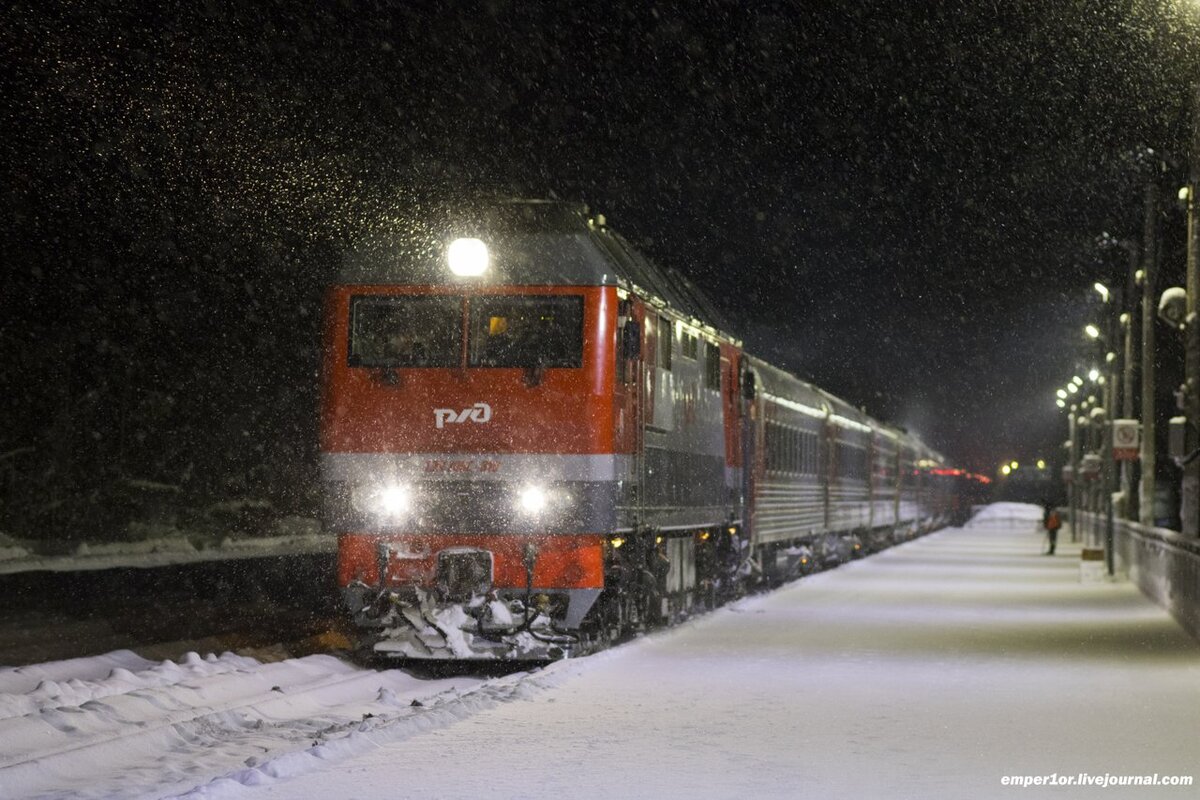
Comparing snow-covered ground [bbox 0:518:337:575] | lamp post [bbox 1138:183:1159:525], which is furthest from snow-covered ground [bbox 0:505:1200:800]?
lamp post [bbox 1138:183:1159:525]

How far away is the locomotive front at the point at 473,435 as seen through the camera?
50.9 feet

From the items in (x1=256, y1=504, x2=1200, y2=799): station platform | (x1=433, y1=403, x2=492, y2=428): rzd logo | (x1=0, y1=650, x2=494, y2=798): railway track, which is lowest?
(x1=0, y1=650, x2=494, y2=798): railway track

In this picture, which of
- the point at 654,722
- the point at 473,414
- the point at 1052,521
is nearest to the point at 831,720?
the point at 654,722

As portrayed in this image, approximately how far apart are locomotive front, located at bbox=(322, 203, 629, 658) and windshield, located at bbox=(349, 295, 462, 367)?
1 centimetres

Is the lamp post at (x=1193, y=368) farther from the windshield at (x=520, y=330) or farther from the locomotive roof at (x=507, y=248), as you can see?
the windshield at (x=520, y=330)

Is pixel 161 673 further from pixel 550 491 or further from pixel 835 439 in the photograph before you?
pixel 835 439

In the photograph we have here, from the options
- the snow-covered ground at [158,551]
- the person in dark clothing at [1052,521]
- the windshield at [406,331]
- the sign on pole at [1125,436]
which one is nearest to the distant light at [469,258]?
the windshield at [406,331]

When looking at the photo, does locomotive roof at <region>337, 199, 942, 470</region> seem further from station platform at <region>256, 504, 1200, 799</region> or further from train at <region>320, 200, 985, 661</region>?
station platform at <region>256, 504, 1200, 799</region>

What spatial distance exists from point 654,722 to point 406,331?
20.2ft

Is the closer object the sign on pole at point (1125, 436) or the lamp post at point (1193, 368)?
the lamp post at point (1193, 368)

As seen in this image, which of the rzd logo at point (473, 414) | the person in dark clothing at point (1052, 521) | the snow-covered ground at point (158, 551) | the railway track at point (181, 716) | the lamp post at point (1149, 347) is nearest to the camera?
the railway track at point (181, 716)

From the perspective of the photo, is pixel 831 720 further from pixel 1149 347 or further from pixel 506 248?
pixel 1149 347

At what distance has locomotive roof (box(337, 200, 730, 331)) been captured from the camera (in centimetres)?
1612

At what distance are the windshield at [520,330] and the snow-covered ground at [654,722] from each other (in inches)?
109
